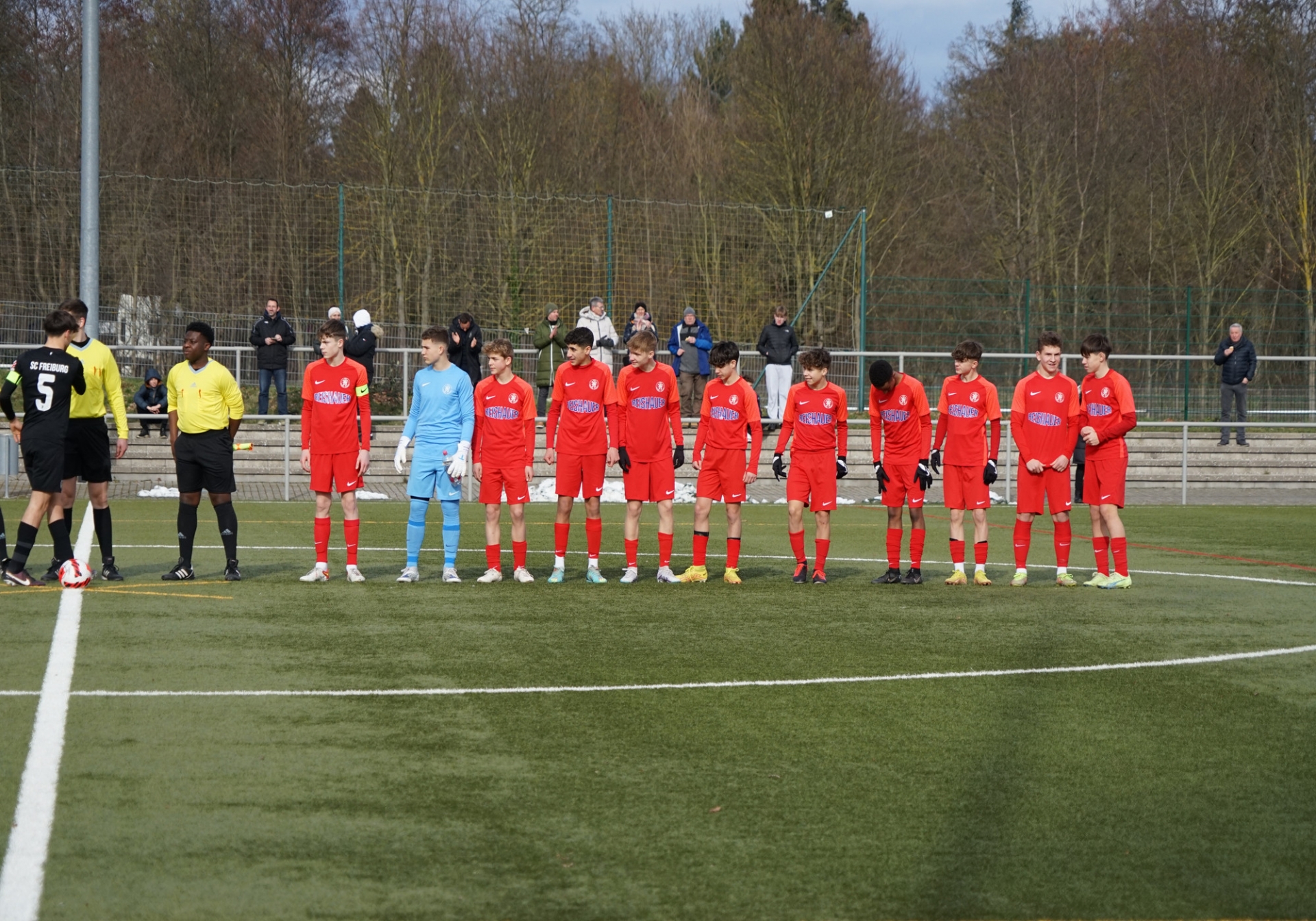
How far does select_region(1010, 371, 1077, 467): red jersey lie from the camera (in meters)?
11.8

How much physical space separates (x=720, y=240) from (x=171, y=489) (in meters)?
11.5

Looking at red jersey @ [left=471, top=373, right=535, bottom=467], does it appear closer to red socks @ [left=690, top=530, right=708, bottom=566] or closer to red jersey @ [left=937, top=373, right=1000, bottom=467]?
red socks @ [left=690, top=530, right=708, bottom=566]

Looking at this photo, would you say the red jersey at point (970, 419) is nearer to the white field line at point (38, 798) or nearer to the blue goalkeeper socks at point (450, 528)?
the blue goalkeeper socks at point (450, 528)

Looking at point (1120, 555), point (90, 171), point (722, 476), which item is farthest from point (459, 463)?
point (90, 171)

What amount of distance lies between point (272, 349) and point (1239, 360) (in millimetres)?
16082

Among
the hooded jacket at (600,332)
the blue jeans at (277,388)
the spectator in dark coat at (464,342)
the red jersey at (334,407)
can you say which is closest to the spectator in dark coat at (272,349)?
the blue jeans at (277,388)

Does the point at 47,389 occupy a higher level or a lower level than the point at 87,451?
higher

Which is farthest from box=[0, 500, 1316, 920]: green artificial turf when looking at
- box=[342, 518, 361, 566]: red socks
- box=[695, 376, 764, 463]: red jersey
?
box=[695, 376, 764, 463]: red jersey

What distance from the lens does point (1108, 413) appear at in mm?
11641

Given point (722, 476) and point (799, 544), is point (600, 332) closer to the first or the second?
point (722, 476)

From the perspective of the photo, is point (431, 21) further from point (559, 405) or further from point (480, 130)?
point (559, 405)

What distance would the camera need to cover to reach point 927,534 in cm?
1684

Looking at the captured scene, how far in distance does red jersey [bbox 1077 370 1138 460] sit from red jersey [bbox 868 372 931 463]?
1.27m

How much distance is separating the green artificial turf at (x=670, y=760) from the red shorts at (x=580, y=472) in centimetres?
119
